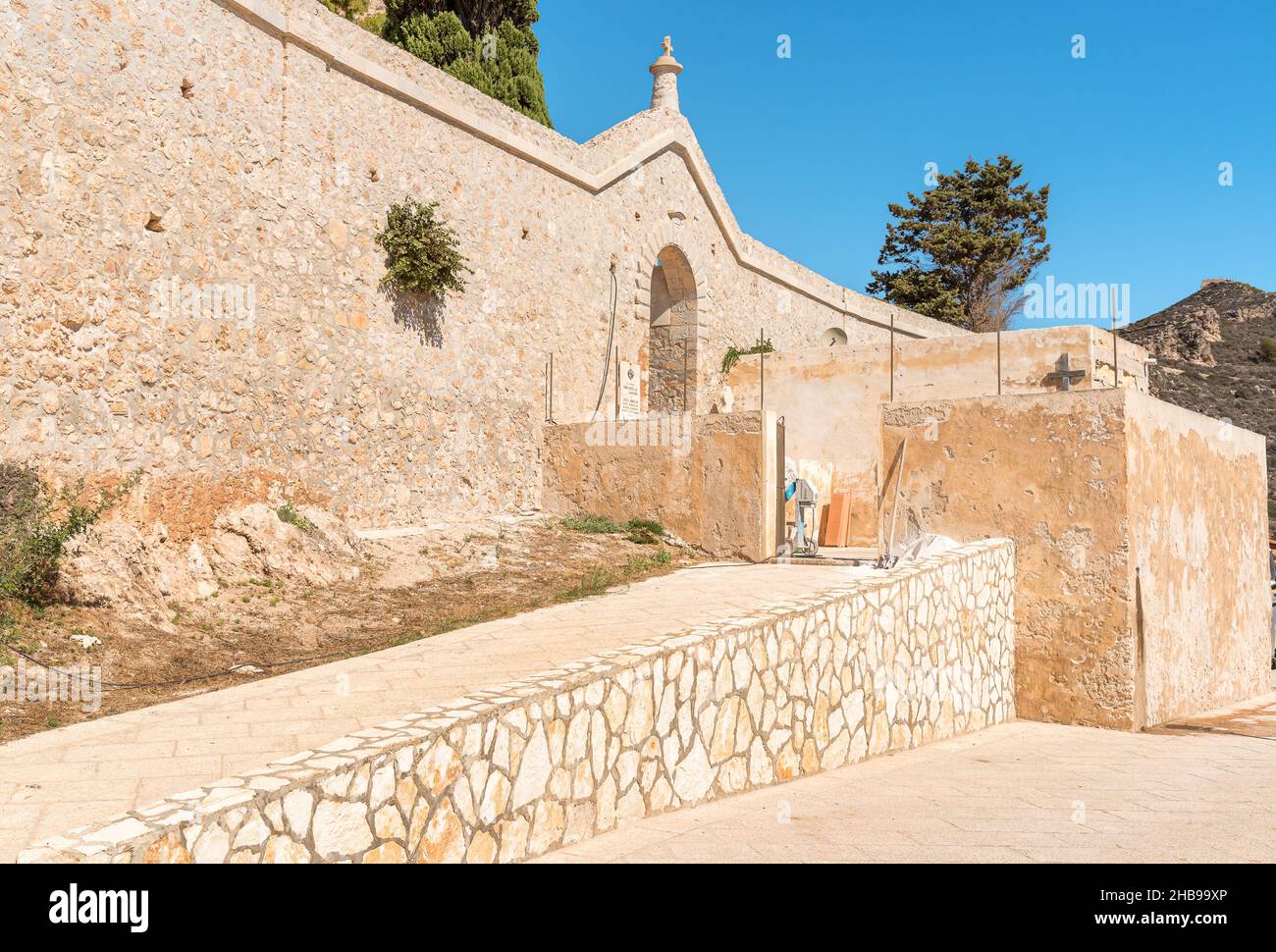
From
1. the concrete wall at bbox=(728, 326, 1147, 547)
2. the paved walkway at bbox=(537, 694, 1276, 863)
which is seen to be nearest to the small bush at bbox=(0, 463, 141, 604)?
the paved walkway at bbox=(537, 694, 1276, 863)

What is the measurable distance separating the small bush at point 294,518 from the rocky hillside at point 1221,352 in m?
37.6

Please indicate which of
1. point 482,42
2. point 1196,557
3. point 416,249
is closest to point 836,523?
point 1196,557

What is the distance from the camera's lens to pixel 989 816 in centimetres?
480

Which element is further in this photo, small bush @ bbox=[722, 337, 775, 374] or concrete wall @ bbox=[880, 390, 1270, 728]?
small bush @ bbox=[722, 337, 775, 374]

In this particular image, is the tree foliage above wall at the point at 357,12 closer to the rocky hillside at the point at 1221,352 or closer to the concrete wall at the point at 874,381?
the concrete wall at the point at 874,381

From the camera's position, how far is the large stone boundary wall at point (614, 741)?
3.04 m

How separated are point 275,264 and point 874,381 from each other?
1000cm

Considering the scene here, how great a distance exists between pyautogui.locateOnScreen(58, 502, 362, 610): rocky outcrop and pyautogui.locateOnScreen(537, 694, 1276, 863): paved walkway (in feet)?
16.1

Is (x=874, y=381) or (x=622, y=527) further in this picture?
(x=874, y=381)

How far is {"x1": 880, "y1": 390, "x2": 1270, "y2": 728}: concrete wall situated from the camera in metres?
8.29

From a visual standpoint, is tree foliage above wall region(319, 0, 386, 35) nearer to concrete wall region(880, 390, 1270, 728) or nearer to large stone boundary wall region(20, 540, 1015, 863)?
concrete wall region(880, 390, 1270, 728)
